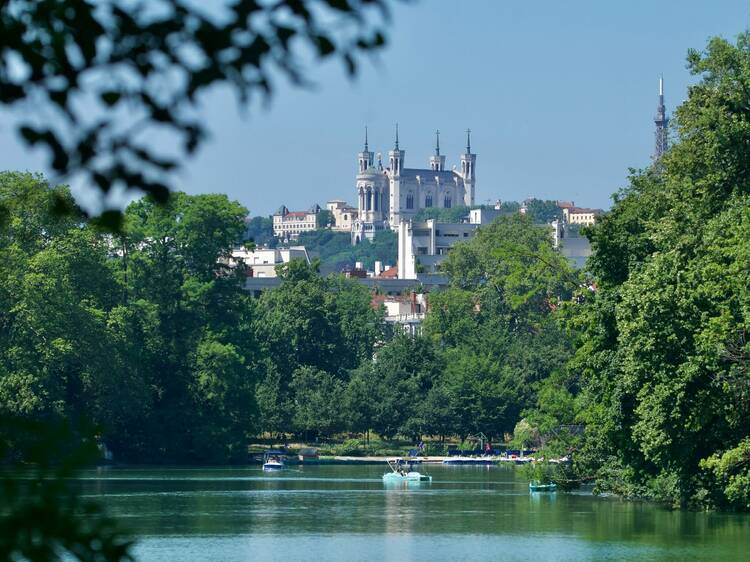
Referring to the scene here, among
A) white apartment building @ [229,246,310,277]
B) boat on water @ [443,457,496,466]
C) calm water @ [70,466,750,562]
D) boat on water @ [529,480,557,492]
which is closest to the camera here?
calm water @ [70,466,750,562]

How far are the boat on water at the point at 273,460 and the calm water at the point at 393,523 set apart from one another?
9487 mm

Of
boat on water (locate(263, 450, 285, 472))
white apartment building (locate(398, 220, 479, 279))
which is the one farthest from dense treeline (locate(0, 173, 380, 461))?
white apartment building (locate(398, 220, 479, 279))

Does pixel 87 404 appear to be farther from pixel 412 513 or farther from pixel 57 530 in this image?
pixel 57 530

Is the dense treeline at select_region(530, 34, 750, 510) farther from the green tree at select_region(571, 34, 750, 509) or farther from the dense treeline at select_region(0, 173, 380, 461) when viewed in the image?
the dense treeline at select_region(0, 173, 380, 461)

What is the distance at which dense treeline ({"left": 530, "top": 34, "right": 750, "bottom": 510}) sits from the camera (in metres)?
35.3

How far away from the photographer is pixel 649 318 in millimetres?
36906

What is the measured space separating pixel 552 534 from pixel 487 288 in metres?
75.0

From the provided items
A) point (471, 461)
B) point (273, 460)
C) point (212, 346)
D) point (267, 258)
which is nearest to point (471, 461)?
point (471, 461)

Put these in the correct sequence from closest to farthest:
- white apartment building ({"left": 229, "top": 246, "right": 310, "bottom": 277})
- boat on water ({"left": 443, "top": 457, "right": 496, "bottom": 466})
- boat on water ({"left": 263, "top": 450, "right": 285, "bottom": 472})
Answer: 1. boat on water ({"left": 263, "top": 450, "right": 285, "bottom": 472})
2. boat on water ({"left": 443, "top": 457, "right": 496, "bottom": 466})
3. white apartment building ({"left": 229, "top": 246, "right": 310, "bottom": 277})

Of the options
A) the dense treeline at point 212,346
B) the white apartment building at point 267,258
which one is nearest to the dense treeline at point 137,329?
the dense treeline at point 212,346

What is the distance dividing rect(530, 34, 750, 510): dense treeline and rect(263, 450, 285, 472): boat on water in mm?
28215

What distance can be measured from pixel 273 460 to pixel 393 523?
106 feet

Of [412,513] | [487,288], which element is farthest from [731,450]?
[487,288]

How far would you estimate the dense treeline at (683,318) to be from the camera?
35.3 m
